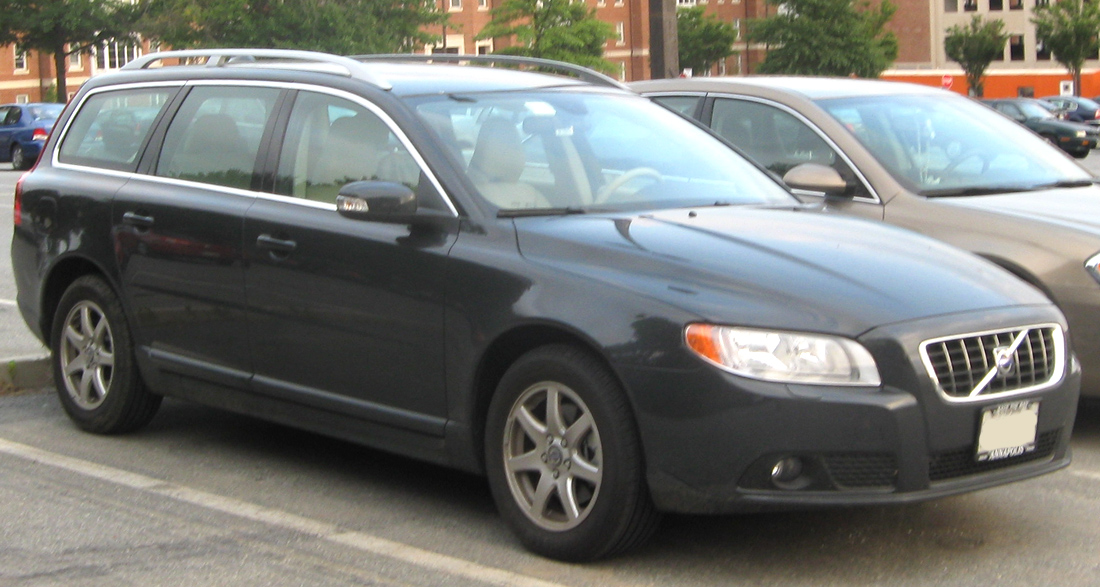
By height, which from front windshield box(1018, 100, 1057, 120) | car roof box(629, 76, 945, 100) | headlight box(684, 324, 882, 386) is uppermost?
front windshield box(1018, 100, 1057, 120)

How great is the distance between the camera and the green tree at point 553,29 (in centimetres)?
6738

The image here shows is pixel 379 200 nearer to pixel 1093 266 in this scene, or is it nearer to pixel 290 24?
pixel 1093 266

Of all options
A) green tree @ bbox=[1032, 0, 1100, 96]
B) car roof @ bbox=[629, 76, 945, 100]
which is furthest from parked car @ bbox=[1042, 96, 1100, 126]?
car roof @ bbox=[629, 76, 945, 100]

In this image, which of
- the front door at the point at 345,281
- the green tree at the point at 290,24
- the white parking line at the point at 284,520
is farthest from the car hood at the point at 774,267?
the green tree at the point at 290,24

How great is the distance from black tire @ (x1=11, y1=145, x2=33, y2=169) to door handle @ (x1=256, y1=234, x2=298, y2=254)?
109 feet

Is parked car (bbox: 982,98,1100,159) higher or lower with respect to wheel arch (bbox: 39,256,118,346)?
higher

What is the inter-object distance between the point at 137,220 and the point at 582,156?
1.99 metres

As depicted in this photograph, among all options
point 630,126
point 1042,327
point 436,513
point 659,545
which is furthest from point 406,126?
point 1042,327

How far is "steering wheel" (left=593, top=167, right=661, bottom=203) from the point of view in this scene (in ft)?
17.8

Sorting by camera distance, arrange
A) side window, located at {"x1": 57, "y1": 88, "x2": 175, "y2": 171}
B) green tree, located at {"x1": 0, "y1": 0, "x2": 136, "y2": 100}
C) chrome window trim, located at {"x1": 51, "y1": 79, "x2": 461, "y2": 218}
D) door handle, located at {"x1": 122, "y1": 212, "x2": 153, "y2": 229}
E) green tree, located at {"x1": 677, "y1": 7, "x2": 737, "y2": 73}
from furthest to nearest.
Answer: green tree, located at {"x1": 677, "y1": 7, "x2": 737, "y2": 73}
green tree, located at {"x1": 0, "y1": 0, "x2": 136, "y2": 100}
side window, located at {"x1": 57, "y1": 88, "x2": 175, "y2": 171}
door handle, located at {"x1": 122, "y1": 212, "x2": 153, "y2": 229}
chrome window trim, located at {"x1": 51, "y1": 79, "x2": 461, "y2": 218}

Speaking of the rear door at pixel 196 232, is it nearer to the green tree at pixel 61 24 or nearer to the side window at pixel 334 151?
the side window at pixel 334 151

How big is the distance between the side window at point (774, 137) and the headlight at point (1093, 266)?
1229mm

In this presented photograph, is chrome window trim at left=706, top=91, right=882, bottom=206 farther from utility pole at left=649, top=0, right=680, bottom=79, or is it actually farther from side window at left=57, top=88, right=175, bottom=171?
utility pole at left=649, top=0, right=680, bottom=79

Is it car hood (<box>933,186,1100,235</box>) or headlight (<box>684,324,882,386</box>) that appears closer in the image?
headlight (<box>684,324,882,386</box>)
